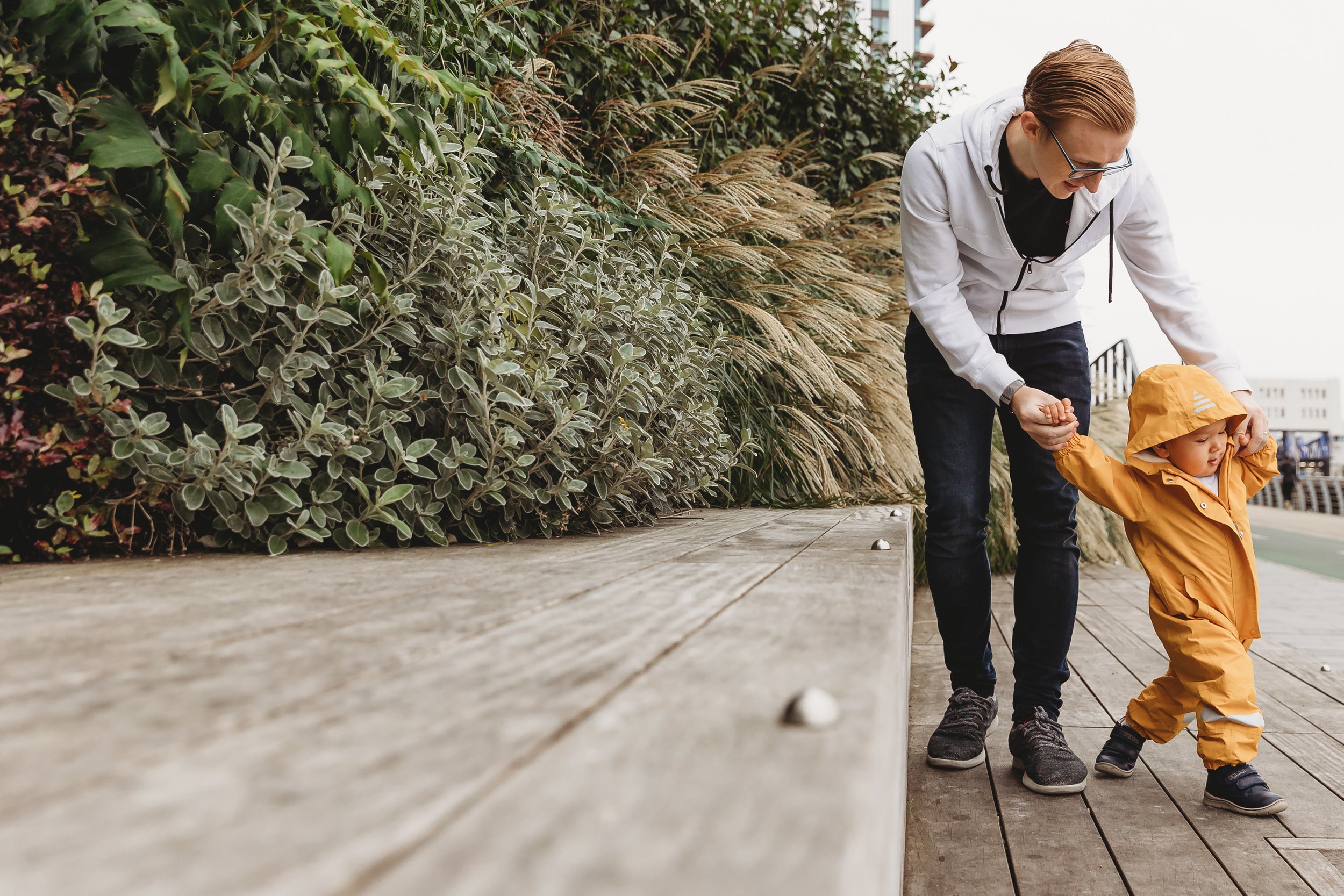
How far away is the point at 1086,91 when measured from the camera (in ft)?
4.81

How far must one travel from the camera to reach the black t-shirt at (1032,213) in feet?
5.50

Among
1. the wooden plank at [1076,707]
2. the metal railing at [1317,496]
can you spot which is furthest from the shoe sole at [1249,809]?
the metal railing at [1317,496]

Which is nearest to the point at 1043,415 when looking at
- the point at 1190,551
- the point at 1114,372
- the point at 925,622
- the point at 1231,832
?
the point at 1190,551

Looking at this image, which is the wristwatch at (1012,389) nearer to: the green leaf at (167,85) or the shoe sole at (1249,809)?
the shoe sole at (1249,809)

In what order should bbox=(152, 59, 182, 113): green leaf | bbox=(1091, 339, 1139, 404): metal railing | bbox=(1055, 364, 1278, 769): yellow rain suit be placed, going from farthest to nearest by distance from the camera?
bbox=(1091, 339, 1139, 404): metal railing → bbox=(1055, 364, 1278, 769): yellow rain suit → bbox=(152, 59, 182, 113): green leaf

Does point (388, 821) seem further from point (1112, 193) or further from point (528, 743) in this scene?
point (1112, 193)

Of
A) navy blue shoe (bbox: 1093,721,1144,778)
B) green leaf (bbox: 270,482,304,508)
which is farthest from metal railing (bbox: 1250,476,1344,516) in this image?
green leaf (bbox: 270,482,304,508)

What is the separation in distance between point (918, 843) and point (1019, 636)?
55 centimetres

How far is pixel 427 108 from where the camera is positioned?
1.92 metres

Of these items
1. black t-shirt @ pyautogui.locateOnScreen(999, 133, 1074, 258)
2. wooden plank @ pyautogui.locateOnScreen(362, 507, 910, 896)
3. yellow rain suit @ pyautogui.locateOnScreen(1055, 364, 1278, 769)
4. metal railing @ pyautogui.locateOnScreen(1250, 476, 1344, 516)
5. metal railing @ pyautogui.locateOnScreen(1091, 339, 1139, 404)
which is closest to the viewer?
wooden plank @ pyautogui.locateOnScreen(362, 507, 910, 896)

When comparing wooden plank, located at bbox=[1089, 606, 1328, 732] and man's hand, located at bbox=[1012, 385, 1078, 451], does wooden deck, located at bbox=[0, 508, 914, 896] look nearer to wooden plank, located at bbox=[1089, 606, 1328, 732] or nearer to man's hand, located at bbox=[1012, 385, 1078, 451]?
man's hand, located at bbox=[1012, 385, 1078, 451]

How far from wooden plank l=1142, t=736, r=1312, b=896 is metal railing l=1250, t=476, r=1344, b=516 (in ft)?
68.9

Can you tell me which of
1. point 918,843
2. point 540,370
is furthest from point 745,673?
point 540,370

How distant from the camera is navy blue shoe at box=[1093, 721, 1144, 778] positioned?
1726 mm
